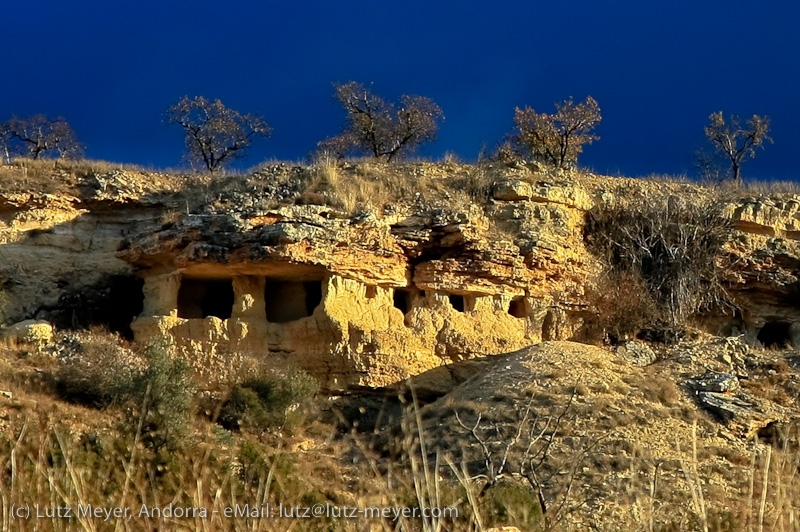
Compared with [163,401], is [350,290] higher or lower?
higher

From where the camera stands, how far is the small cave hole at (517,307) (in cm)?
2058

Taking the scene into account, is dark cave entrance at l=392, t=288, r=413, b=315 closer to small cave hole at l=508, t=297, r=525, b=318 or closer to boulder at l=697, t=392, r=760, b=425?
small cave hole at l=508, t=297, r=525, b=318

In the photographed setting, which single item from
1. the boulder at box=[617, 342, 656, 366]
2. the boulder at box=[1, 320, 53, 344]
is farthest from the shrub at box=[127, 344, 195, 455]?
the boulder at box=[617, 342, 656, 366]

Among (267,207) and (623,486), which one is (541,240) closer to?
(267,207)

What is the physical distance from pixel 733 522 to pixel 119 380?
10538 mm

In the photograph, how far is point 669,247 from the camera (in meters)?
22.7

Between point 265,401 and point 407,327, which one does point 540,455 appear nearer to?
point 265,401

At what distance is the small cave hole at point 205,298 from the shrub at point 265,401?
10.4 ft

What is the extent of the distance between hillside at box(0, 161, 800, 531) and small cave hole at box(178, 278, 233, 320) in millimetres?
50

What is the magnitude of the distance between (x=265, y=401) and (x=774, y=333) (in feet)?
46.5

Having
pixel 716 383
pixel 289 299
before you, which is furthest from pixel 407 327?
pixel 716 383

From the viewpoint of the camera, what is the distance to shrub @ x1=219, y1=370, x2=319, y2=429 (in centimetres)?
1624

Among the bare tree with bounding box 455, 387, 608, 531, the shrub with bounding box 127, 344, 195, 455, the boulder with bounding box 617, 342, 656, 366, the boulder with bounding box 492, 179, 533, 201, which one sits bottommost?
the bare tree with bounding box 455, 387, 608, 531

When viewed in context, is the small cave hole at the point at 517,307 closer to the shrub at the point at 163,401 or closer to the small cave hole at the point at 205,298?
the small cave hole at the point at 205,298
